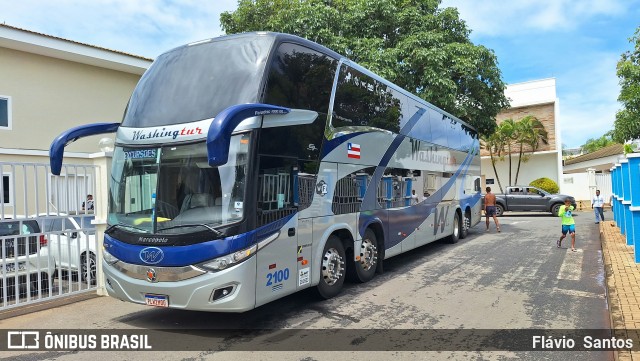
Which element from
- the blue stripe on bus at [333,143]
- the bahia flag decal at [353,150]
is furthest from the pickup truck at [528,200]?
the blue stripe on bus at [333,143]

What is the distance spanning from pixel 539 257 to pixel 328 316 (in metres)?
6.90

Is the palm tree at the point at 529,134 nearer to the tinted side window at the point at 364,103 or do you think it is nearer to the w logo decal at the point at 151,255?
the tinted side window at the point at 364,103

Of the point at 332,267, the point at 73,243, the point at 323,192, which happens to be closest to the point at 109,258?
the point at 73,243

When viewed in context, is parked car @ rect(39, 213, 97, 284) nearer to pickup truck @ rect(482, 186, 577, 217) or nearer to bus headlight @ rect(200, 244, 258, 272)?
bus headlight @ rect(200, 244, 258, 272)

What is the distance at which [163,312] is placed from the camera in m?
6.89

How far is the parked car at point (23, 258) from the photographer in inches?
264

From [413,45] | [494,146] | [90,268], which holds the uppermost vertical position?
[413,45]

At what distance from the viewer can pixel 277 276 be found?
6.04 meters

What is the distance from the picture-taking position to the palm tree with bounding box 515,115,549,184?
31.5m

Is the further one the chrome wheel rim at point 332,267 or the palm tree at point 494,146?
the palm tree at point 494,146

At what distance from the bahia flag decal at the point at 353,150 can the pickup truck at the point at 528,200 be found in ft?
62.1

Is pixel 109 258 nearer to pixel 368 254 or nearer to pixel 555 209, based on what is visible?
pixel 368 254

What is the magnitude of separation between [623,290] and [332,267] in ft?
14.8

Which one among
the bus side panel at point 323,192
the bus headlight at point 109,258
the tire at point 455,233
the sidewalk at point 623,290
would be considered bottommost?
the sidewalk at point 623,290
